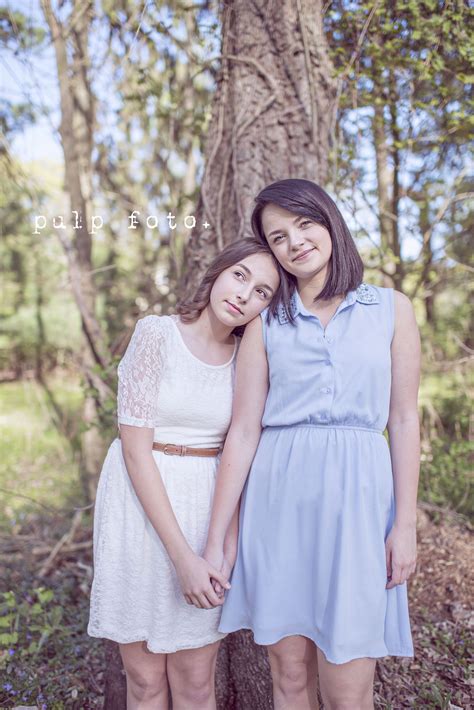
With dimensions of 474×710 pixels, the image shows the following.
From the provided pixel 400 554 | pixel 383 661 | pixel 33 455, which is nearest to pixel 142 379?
pixel 400 554

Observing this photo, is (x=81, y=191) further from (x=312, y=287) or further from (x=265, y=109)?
(x=312, y=287)

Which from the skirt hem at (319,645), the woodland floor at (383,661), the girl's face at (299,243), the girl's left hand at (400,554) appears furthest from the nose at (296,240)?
the woodland floor at (383,661)

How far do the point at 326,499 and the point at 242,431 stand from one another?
0.34 m

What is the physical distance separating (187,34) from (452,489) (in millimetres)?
4663

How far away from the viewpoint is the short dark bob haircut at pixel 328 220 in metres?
1.80

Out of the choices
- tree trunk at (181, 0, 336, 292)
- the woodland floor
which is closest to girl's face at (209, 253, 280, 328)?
Answer: tree trunk at (181, 0, 336, 292)

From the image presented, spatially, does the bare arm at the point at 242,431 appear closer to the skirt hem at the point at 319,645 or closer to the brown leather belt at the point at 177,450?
the brown leather belt at the point at 177,450

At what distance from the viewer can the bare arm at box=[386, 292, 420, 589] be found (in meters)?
1.71

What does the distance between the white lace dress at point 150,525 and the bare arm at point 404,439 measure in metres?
0.57

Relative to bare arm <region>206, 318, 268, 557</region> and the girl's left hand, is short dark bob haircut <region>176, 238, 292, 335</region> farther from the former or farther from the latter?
the girl's left hand

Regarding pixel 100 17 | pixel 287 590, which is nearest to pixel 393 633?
pixel 287 590

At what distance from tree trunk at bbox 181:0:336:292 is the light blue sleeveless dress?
96 centimetres

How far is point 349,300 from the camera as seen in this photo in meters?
1.83

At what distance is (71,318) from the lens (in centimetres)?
963
